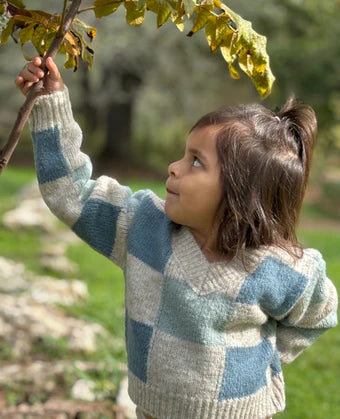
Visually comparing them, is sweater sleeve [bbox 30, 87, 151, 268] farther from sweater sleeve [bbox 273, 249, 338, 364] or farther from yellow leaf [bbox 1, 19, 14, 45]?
sweater sleeve [bbox 273, 249, 338, 364]

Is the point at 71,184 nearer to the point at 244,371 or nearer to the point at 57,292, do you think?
the point at 244,371

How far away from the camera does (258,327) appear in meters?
1.75

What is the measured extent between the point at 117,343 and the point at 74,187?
2.24m

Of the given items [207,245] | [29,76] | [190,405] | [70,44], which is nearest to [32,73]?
[29,76]

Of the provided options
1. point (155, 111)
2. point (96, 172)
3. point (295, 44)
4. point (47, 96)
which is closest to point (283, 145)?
point (47, 96)

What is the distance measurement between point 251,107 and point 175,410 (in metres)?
0.76

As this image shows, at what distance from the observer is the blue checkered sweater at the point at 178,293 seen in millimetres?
1648

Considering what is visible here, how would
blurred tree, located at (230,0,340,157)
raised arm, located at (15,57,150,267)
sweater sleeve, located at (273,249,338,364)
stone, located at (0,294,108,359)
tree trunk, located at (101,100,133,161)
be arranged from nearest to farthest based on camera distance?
raised arm, located at (15,57,150,267) → sweater sleeve, located at (273,249,338,364) → stone, located at (0,294,108,359) → blurred tree, located at (230,0,340,157) → tree trunk, located at (101,100,133,161)

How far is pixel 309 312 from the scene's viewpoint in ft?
5.86

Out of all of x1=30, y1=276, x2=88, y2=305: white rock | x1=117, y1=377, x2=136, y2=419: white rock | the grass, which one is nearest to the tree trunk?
the grass

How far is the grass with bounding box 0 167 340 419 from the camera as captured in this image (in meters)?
3.38

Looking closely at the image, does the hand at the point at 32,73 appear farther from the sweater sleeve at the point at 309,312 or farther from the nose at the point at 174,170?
the sweater sleeve at the point at 309,312

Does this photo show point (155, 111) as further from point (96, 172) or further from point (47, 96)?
point (47, 96)

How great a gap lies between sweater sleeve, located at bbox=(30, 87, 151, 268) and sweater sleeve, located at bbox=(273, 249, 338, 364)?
45 centimetres
